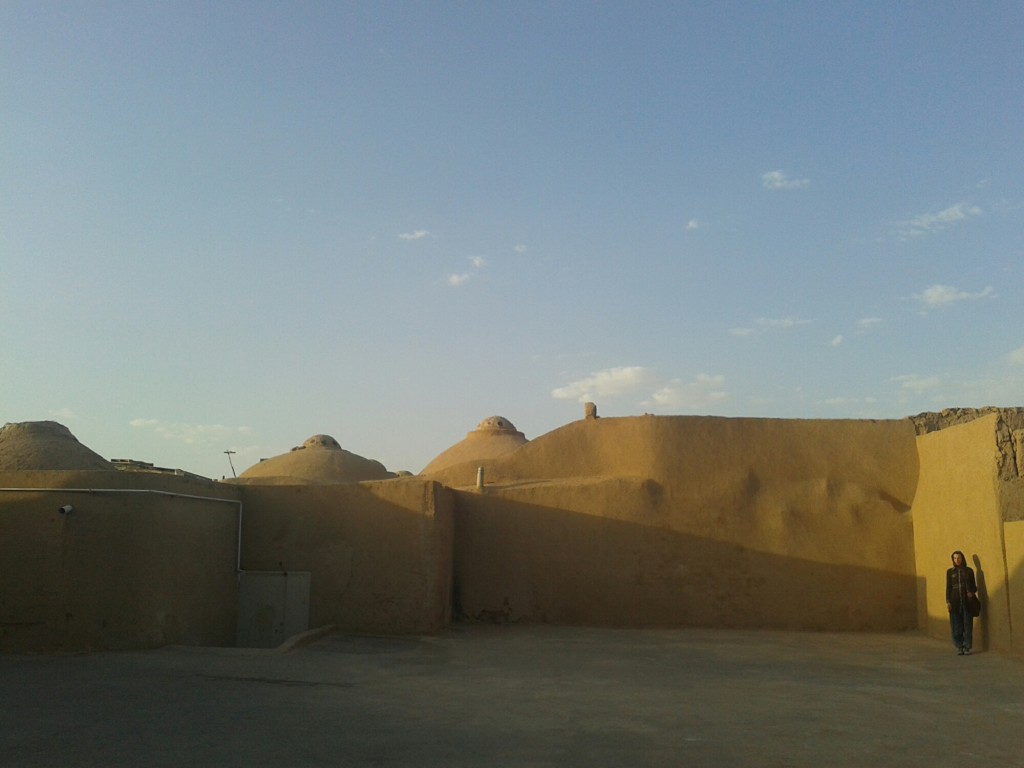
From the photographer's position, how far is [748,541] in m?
15.8

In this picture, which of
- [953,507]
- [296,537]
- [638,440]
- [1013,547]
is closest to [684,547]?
[638,440]

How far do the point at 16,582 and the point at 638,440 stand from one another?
33.4ft

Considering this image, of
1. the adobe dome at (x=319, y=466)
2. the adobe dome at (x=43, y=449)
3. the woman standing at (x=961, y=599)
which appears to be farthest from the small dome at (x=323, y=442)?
the woman standing at (x=961, y=599)

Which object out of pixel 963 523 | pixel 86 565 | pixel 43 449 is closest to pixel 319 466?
pixel 43 449

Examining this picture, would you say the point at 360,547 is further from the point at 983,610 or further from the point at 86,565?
the point at 983,610

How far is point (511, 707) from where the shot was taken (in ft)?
26.3

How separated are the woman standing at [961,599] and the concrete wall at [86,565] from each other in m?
10.3

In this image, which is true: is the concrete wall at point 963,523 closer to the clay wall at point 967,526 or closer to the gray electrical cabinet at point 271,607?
the clay wall at point 967,526

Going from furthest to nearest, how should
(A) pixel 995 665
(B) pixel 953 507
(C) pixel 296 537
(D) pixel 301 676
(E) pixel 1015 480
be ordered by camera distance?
1. (C) pixel 296 537
2. (B) pixel 953 507
3. (E) pixel 1015 480
4. (A) pixel 995 665
5. (D) pixel 301 676

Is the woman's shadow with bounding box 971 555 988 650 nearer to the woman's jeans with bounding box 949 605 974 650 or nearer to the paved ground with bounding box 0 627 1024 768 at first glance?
the woman's jeans with bounding box 949 605 974 650

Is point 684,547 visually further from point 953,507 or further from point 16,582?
point 16,582

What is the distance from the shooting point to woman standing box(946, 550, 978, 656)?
39.8ft

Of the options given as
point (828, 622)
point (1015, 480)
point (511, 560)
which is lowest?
point (828, 622)

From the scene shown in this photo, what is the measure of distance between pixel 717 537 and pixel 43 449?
11.5 meters
